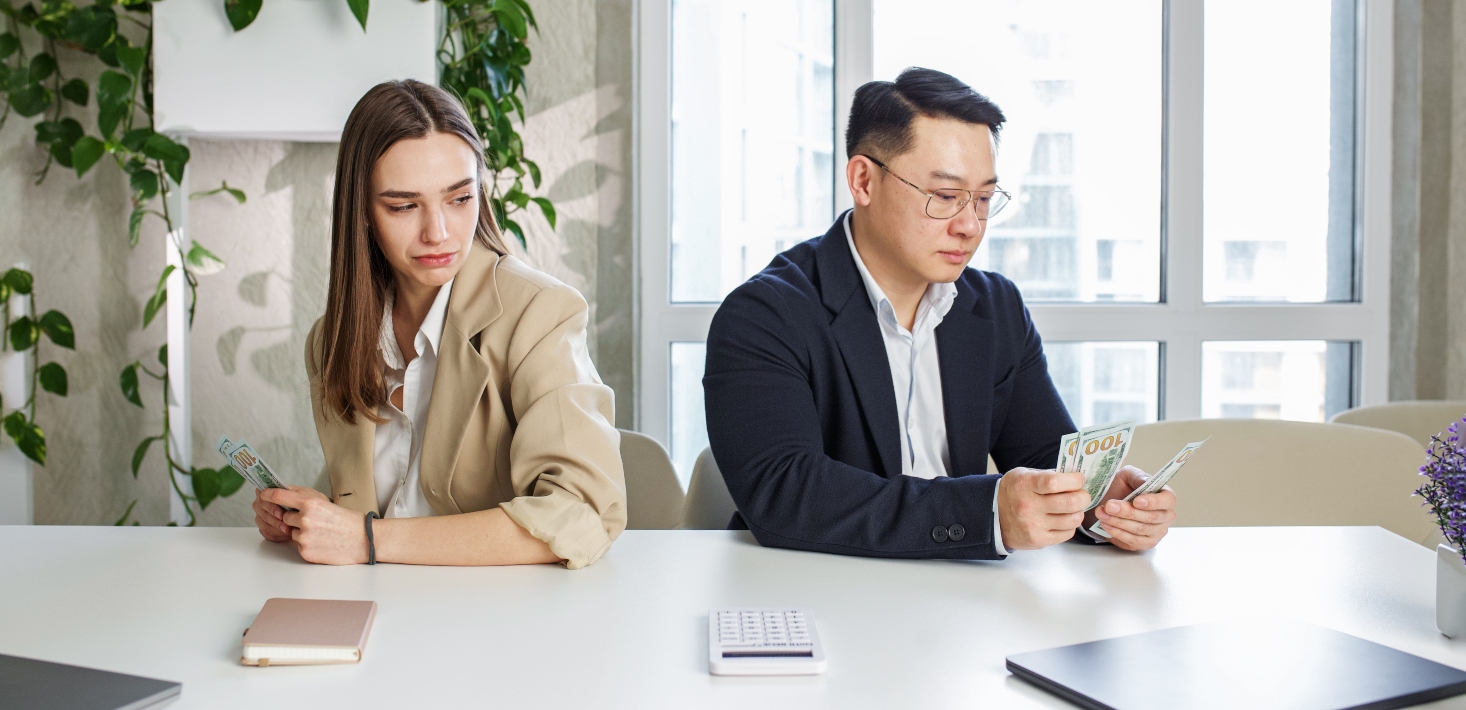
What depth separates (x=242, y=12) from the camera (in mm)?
2486

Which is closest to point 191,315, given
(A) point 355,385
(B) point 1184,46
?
(A) point 355,385

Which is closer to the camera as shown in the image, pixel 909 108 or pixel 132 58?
pixel 909 108

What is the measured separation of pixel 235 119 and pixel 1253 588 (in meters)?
2.43

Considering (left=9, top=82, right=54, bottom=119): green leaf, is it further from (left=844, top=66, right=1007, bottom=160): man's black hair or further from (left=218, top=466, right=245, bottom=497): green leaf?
(left=844, top=66, right=1007, bottom=160): man's black hair

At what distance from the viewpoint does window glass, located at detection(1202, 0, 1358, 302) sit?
3.13 m

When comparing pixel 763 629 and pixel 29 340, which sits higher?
pixel 29 340

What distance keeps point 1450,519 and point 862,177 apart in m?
1.09

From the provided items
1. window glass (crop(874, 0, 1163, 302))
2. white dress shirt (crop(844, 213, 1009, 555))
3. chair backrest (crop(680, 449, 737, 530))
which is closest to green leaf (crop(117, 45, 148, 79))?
chair backrest (crop(680, 449, 737, 530))

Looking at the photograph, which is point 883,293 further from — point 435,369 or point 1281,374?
point 1281,374

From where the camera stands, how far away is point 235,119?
100 inches

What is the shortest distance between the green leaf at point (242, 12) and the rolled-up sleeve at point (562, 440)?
1.44 m

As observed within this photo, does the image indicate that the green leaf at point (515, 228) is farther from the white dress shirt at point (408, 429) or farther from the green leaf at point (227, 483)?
the white dress shirt at point (408, 429)

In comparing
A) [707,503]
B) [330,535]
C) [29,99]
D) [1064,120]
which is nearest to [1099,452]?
[707,503]

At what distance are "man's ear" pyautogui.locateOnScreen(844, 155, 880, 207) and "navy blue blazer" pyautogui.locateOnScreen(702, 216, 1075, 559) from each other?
2.8 inches
